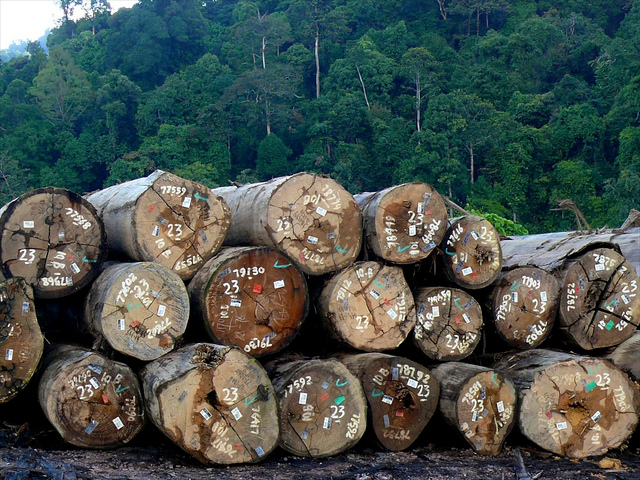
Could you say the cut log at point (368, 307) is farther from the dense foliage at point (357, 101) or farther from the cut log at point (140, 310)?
the dense foliage at point (357, 101)

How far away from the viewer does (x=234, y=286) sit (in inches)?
231

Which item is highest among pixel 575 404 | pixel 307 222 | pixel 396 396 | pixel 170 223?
pixel 170 223

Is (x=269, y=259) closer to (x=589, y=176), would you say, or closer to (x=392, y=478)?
(x=392, y=478)

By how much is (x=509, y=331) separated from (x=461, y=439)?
1.26m

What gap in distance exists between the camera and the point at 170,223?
19.7 ft

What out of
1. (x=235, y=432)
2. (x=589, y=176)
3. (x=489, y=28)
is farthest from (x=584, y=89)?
(x=235, y=432)

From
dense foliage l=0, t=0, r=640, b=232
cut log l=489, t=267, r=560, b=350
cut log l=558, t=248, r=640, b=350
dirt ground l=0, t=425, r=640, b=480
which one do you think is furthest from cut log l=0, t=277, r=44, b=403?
dense foliage l=0, t=0, r=640, b=232

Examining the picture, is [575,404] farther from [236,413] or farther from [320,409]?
[236,413]

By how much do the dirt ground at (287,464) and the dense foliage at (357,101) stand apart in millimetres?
30693

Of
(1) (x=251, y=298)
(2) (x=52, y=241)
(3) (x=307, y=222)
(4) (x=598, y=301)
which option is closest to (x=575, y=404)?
(4) (x=598, y=301)

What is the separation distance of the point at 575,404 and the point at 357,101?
44360 millimetres

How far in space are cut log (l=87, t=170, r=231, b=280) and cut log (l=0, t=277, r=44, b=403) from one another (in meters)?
0.93

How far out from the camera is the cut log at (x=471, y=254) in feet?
21.6

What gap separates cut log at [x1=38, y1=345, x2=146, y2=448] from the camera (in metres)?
5.21
